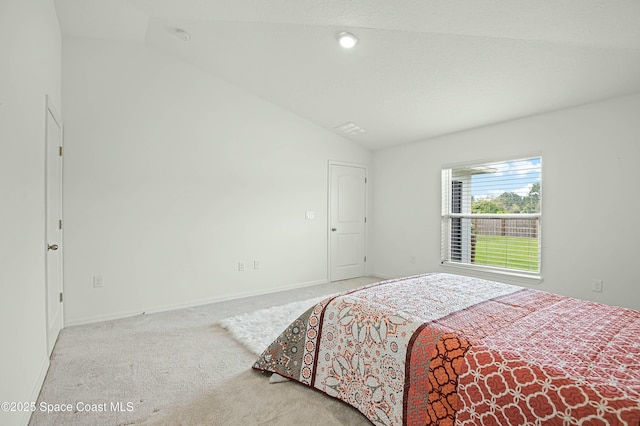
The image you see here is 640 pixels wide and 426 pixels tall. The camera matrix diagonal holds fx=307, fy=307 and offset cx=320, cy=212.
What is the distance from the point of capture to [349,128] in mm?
4750

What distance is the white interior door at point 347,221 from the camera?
5.07 meters

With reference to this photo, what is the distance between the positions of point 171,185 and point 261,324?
1.96 meters

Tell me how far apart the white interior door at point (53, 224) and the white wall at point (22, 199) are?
8.1 inches

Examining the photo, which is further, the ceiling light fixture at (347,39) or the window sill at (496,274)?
the window sill at (496,274)

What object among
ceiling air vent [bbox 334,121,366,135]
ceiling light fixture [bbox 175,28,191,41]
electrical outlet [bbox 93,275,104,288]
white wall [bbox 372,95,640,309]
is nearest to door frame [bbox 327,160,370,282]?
ceiling air vent [bbox 334,121,366,135]

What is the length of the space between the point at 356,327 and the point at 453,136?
3529 millimetres

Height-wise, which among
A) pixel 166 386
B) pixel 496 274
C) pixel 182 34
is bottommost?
pixel 166 386

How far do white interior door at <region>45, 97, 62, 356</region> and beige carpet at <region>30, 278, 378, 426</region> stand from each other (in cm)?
25

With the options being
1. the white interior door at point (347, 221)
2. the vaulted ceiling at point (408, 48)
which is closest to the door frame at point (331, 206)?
the white interior door at point (347, 221)

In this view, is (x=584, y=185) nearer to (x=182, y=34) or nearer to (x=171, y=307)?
(x=182, y=34)

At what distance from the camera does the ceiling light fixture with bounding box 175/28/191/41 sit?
3.20m

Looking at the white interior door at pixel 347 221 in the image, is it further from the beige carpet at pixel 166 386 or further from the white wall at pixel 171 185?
the beige carpet at pixel 166 386

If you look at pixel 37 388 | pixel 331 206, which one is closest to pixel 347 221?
pixel 331 206

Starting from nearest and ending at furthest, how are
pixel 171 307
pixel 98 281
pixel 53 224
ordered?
pixel 53 224 < pixel 98 281 < pixel 171 307
